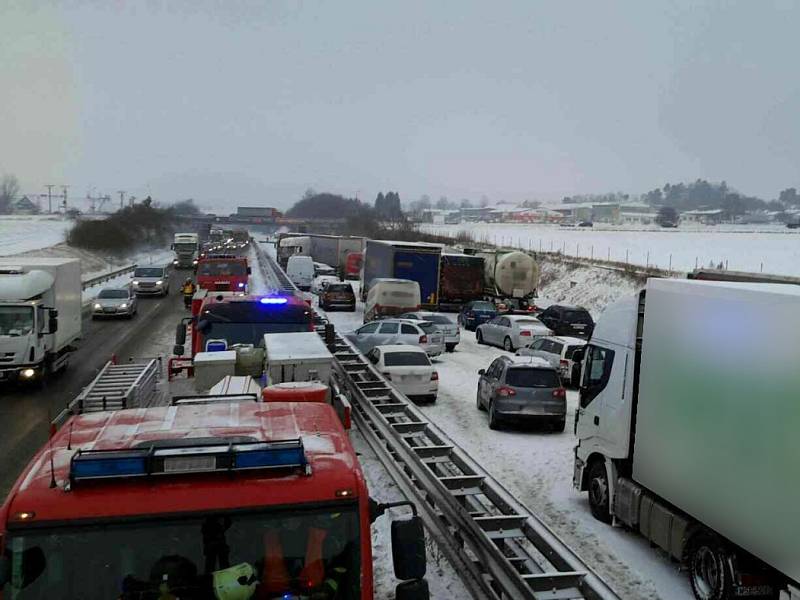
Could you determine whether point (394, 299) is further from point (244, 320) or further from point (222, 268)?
point (244, 320)

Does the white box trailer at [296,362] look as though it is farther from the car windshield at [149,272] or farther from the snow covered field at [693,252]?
the snow covered field at [693,252]

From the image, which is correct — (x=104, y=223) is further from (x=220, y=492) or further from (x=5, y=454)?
(x=220, y=492)

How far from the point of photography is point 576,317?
31.9 metres

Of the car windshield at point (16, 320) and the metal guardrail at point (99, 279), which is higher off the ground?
the car windshield at point (16, 320)

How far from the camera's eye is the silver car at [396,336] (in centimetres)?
2427

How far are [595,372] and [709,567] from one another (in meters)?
3.44

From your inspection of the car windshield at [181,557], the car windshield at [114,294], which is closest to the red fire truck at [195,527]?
the car windshield at [181,557]

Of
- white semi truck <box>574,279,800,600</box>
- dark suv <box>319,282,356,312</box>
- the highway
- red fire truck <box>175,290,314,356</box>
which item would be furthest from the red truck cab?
white semi truck <box>574,279,800,600</box>

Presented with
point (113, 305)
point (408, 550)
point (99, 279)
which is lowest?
point (99, 279)

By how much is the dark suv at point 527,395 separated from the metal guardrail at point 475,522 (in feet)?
7.21

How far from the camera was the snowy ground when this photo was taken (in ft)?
29.7

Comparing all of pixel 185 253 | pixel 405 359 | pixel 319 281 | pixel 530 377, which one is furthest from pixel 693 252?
pixel 530 377

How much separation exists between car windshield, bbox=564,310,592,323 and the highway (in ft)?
52.0

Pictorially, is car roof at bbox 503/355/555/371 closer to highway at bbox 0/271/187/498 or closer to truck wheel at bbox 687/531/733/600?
truck wheel at bbox 687/531/733/600
